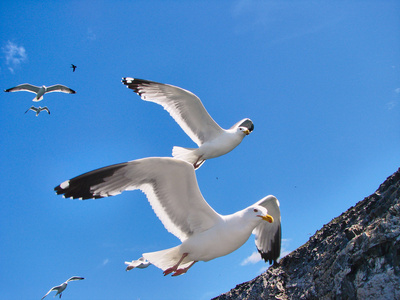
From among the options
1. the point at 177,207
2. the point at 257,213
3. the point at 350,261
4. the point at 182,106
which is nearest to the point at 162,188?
the point at 177,207

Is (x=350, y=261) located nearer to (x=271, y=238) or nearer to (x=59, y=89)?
(x=271, y=238)

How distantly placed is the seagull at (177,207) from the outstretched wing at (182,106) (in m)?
4.13

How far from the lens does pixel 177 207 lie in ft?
20.8

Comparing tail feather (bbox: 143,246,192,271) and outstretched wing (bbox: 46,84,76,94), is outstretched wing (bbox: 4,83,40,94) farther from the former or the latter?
tail feather (bbox: 143,246,192,271)

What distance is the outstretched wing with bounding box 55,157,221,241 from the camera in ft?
18.5

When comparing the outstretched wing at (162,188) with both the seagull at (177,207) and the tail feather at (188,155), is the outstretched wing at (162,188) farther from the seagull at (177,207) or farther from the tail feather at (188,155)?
the tail feather at (188,155)

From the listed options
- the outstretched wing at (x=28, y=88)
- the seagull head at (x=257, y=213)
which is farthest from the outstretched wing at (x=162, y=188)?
the outstretched wing at (x=28, y=88)

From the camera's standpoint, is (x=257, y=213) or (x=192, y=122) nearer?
(x=257, y=213)

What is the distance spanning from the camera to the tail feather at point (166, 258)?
6.23 metres

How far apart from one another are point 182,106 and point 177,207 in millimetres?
4392

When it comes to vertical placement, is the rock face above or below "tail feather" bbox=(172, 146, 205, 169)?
below

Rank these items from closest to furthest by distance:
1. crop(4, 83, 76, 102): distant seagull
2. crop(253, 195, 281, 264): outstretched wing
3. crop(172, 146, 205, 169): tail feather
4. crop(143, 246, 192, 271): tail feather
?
crop(143, 246, 192, 271): tail feather
crop(253, 195, 281, 264): outstretched wing
crop(172, 146, 205, 169): tail feather
crop(4, 83, 76, 102): distant seagull

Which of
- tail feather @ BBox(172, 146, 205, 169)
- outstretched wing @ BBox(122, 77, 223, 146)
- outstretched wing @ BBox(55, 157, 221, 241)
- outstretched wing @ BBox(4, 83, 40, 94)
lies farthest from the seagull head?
outstretched wing @ BBox(4, 83, 40, 94)

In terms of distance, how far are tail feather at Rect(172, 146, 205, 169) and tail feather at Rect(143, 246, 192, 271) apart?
141 inches
